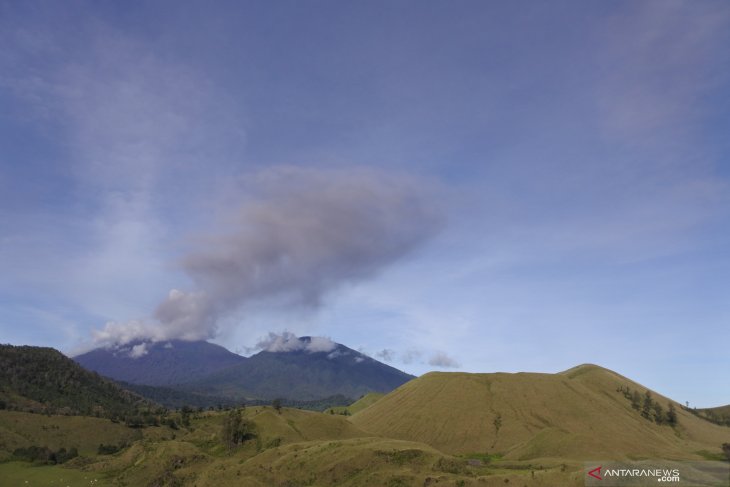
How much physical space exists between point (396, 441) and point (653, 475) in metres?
46.5

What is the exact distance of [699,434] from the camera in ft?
621

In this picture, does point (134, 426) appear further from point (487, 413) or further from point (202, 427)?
point (487, 413)

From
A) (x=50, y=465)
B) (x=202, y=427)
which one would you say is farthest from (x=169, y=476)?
(x=202, y=427)

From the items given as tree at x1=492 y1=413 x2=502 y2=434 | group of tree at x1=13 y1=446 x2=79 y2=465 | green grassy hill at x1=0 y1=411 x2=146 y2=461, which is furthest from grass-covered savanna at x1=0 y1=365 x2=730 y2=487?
group of tree at x1=13 y1=446 x2=79 y2=465

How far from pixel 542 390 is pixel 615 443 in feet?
202

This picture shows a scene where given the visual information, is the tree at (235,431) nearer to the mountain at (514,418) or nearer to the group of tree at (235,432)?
the group of tree at (235,432)

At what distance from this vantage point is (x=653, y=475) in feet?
195

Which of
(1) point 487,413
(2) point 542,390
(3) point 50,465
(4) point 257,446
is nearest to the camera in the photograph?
(3) point 50,465

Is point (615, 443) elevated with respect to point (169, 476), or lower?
elevated

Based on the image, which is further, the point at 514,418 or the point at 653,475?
the point at 514,418

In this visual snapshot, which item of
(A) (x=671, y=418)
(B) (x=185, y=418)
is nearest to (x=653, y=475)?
(B) (x=185, y=418)

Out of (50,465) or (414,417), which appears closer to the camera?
(50,465)

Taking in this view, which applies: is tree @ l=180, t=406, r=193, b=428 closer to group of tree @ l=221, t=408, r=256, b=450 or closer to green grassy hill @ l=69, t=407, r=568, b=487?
green grassy hill @ l=69, t=407, r=568, b=487

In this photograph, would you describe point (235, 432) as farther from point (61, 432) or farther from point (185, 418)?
point (185, 418)
